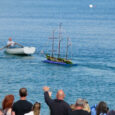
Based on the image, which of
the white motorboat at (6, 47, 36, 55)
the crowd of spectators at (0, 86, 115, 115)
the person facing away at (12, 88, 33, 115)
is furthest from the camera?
the white motorboat at (6, 47, 36, 55)

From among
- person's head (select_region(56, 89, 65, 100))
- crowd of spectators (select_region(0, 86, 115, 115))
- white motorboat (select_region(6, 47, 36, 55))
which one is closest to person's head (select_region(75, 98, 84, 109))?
crowd of spectators (select_region(0, 86, 115, 115))

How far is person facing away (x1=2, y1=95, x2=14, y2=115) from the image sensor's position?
43.7 ft

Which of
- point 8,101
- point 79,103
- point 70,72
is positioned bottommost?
point 70,72

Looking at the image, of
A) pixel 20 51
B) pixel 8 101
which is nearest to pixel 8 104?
pixel 8 101

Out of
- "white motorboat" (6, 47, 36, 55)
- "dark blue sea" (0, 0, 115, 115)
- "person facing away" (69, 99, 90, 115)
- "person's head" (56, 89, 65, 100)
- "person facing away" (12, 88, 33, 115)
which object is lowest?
"dark blue sea" (0, 0, 115, 115)

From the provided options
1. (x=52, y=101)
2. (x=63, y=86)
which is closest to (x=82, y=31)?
(x=63, y=86)

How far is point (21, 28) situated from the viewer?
151375mm

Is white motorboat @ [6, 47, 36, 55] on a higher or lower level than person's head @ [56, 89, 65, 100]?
lower

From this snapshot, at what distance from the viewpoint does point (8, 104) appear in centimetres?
1345

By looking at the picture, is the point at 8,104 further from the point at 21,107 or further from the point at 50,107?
the point at 50,107

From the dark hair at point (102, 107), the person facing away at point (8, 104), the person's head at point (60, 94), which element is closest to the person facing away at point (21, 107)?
the person facing away at point (8, 104)

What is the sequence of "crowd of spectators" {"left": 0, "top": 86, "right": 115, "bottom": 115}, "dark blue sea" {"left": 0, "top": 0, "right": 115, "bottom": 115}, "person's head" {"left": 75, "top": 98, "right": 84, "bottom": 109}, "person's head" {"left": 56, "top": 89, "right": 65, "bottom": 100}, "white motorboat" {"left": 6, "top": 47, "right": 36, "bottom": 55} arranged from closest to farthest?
"person's head" {"left": 75, "top": 98, "right": 84, "bottom": 109}
"person's head" {"left": 56, "top": 89, "right": 65, "bottom": 100}
"crowd of spectators" {"left": 0, "top": 86, "right": 115, "bottom": 115}
"dark blue sea" {"left": 0, "top": 0, "right": 115, "bottom": 115}
"white motorboat" {"left": 6, "top": 47, "right": 36, "bottom": 55}

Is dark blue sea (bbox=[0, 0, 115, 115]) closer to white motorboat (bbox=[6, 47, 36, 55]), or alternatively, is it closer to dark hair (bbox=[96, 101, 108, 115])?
white motorboat (bbox=[6, 47, 36, 55])

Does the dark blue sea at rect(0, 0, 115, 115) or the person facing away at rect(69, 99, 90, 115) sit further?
A: the dark blue sea at rect(0, 0, 115, 115)
